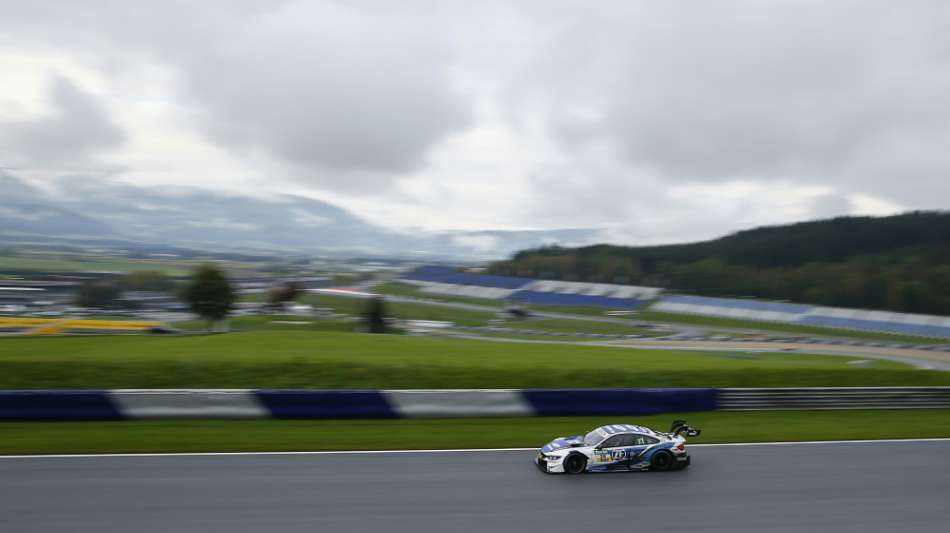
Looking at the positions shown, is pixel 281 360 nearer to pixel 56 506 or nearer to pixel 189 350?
pixel 189 350

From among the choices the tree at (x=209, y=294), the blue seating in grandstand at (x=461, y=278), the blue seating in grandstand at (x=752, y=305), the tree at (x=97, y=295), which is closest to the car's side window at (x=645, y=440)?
the tree at (x=209, y=294)

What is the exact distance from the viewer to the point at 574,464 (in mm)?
11117

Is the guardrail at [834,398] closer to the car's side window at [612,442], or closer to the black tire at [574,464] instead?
the car's side window at [612,442]

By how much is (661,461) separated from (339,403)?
7.13 metres

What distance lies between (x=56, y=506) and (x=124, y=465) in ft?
6.66

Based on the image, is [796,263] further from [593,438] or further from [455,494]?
[455,494]

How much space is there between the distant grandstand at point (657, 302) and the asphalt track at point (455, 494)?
58.2 metres

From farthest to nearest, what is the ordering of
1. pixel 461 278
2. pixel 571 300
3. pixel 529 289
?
pixel 461 278
pixel 529 289
pixel 571 300

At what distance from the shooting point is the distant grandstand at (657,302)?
204 ft

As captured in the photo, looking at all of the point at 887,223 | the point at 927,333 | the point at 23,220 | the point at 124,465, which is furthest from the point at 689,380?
the point at 23,220

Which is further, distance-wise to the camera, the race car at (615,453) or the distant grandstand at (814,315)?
the distant grandstand at (814,315)

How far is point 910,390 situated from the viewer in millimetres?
17047

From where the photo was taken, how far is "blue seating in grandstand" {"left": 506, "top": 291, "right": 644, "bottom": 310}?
255ft

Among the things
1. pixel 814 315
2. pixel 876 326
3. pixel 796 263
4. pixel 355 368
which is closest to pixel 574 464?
pixel 355 368
